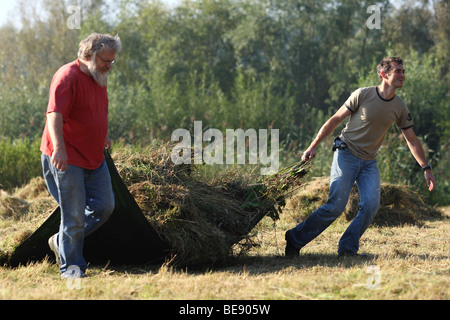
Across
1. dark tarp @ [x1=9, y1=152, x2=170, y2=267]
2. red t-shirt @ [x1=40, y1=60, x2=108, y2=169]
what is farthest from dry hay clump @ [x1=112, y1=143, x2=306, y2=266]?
red t-shirt @ [x1=40, y1=60, x2=108, y2=169]

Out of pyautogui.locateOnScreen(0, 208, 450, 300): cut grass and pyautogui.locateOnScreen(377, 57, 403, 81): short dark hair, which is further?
pyautogui.locateOnScreen(377, 57, 403, 81): short dark hair

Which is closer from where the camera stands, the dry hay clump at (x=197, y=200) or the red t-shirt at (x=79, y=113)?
the red t-shirt at (x=79, y=113)

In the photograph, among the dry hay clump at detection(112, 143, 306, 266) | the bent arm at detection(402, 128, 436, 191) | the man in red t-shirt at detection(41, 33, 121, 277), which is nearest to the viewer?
the man in red t-shirt at detection(41, 33, 121, 277)

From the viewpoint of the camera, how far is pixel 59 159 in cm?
385

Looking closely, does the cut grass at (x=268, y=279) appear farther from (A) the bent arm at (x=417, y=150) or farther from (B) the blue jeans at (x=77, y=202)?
(A) the bent arm at (x=417, y=150)

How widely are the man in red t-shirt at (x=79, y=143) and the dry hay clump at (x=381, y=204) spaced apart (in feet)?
12.4

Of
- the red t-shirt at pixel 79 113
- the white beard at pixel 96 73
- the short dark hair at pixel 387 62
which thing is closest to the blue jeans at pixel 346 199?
the short dark hair at pixel 387 62

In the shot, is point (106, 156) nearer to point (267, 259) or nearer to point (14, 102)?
point (267, 259)

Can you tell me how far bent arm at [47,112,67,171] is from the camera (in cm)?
384

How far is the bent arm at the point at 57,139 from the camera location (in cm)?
384

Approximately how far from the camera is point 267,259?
5.00 meters

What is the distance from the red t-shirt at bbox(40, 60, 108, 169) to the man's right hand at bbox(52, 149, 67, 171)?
149mm

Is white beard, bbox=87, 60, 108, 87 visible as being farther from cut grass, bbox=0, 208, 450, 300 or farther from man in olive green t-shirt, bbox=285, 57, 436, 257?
man in olive green t-shirt, bbox=285, 57, 436, 257
